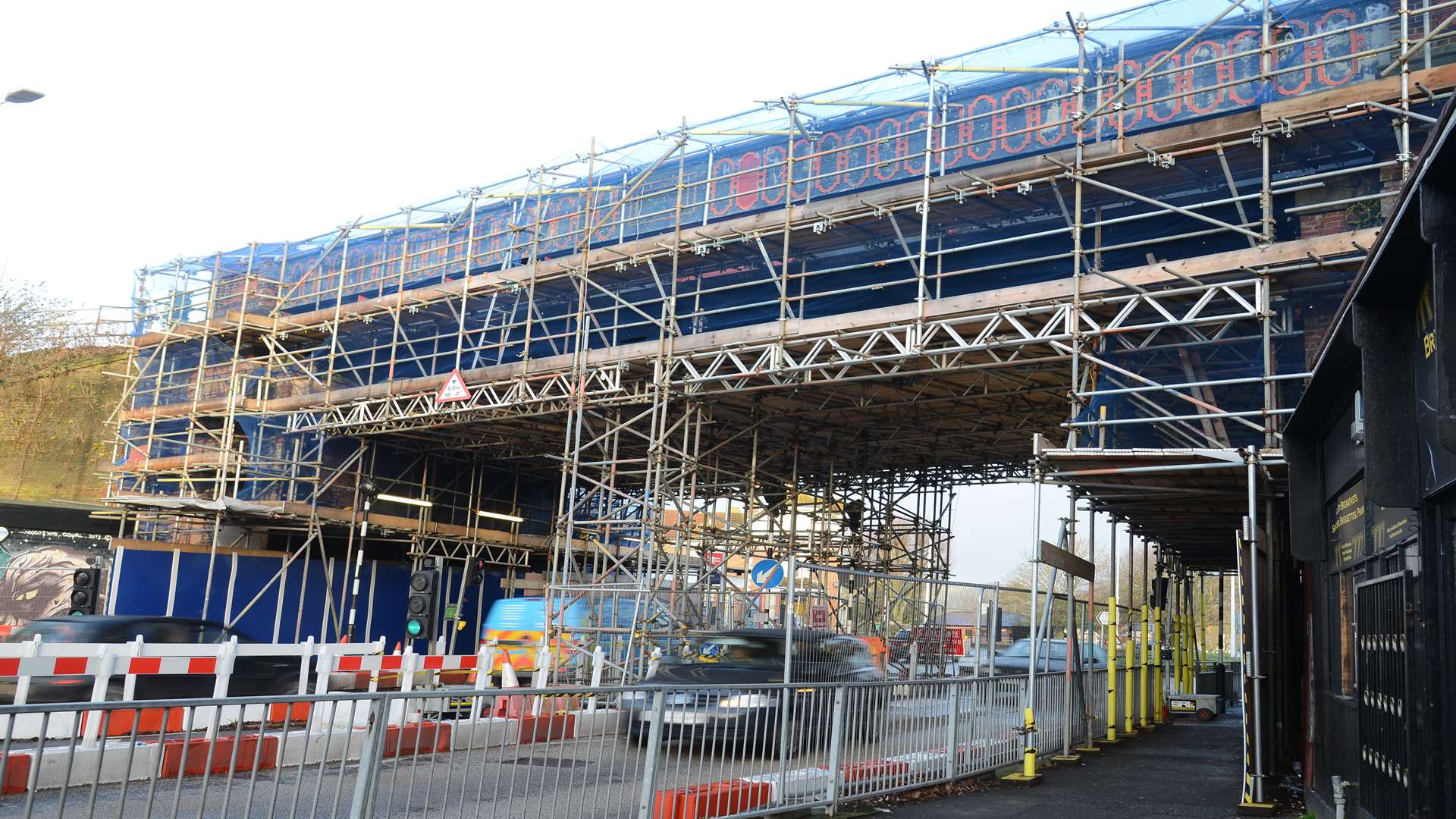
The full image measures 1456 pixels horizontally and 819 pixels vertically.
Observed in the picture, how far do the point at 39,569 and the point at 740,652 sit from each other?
30089 millimetres

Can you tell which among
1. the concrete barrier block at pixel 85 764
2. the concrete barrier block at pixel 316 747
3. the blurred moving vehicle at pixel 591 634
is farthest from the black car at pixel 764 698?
the blurred moving vehicle at pixel 591 634

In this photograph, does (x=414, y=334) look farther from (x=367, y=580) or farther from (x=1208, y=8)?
(x=1208, y=8)

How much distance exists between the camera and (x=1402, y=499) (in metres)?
6.40

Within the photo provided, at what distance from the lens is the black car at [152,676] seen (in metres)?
13.6

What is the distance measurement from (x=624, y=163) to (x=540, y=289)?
3375mm

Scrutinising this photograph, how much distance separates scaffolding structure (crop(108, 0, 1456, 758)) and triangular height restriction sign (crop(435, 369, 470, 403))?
1.51ft

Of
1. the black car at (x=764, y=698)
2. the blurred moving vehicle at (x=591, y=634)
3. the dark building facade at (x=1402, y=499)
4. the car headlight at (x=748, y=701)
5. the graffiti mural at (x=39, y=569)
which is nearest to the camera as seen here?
the dark building facade at (x=1402, y=499)

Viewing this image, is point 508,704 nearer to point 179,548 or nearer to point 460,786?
point 460,786

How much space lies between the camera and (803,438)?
27.7 meters

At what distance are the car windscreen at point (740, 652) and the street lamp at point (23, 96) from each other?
34.1ft

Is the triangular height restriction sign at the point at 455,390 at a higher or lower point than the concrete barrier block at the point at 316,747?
higher

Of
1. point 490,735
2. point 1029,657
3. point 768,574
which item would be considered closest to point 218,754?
point 490,735

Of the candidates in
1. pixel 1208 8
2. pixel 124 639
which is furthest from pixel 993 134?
pixel 124 639

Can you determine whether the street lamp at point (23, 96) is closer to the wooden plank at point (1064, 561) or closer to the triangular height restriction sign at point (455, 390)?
the triangular height restriction sign at point (455, 390)
